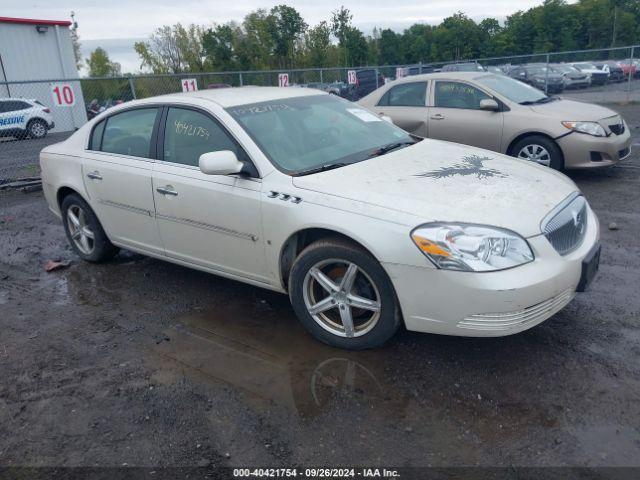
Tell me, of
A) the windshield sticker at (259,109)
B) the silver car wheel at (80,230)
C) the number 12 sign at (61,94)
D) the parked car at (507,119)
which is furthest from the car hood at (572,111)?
the number 12 sign at (61,94)

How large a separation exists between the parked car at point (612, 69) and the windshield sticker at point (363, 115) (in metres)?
21.8

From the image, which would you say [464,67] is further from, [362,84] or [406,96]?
[406,96]

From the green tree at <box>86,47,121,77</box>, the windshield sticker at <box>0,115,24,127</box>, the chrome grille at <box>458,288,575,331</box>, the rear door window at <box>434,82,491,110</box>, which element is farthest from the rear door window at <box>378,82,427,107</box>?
the green tree at <box>86,47,121,77</box>

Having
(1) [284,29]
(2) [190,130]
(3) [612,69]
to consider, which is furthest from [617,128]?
(1) [284,29]

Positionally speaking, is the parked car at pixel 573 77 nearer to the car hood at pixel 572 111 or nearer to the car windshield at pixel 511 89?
the car windshield at pixel 511 89

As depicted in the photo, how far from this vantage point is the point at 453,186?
11.6 feet

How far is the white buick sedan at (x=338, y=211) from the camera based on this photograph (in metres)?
3.09

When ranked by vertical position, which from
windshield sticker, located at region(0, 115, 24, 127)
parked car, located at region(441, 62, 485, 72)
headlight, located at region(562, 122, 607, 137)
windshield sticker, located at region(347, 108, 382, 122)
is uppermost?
parked car, located at region(441, 62, 485, 72)

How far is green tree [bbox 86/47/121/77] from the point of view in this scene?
65.0m

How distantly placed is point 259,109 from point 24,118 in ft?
58.4

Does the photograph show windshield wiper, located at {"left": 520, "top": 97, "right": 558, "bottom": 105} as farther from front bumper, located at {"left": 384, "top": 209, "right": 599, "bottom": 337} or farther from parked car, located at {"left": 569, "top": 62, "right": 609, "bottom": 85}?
parked car, located at {"left": 569, "top": 62, "right": 609, "bottom": 85}

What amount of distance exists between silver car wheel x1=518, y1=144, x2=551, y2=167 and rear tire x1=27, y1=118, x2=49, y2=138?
629 inches

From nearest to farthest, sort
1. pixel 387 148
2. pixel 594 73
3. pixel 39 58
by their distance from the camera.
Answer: pixel 387 148
pixel 594 73
pixel 39 58

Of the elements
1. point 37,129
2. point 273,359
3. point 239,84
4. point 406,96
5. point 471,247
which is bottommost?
point 273,359
